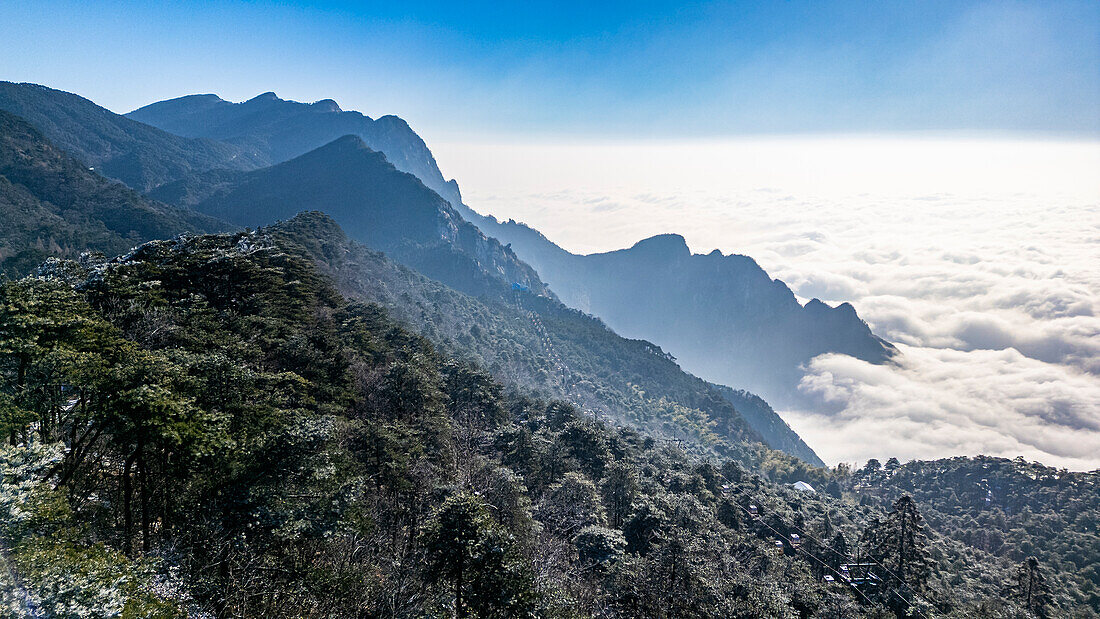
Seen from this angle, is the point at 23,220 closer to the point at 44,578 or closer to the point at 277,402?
the point at 277,402

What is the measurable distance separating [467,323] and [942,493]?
126524mm

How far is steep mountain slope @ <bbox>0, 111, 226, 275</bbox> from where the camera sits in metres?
86.0

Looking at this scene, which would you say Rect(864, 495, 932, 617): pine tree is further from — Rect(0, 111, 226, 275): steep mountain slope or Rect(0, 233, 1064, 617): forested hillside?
Rect(0, 111, 226, 275): steep mountain slope

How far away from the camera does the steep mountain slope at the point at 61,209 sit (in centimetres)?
8600

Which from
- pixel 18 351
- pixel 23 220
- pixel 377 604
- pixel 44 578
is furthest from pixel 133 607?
pixel 23 220

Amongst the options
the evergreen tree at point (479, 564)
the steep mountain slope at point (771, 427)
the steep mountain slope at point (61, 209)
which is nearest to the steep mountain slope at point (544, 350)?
the steep mountain slope at point (771, 427)

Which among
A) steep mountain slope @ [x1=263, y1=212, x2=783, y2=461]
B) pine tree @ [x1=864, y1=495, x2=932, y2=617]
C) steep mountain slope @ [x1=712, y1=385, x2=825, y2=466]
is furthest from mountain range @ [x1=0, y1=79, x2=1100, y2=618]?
steep mountain slope @ [x1=712, y1=385, x2=825, y2=466]

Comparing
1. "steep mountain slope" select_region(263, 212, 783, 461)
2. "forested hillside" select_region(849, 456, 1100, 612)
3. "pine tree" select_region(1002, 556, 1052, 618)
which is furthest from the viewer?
"steep mountain slope" select_region(263, 212, 783, 461)

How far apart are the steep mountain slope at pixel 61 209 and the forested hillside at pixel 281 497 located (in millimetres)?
72221

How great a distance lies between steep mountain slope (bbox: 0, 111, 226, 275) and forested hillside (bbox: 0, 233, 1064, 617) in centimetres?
7222

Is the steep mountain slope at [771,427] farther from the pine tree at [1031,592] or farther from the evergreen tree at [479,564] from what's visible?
the evergreen tree at [479,564]

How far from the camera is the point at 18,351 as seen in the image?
14.6m

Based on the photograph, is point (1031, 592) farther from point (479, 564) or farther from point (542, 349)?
point (542, 349)

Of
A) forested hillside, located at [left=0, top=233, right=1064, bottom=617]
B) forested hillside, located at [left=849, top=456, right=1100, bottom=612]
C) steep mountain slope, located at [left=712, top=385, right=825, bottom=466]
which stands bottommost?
steep mountain slope, located at [left=712, top=385, right=825, bottom=466]
